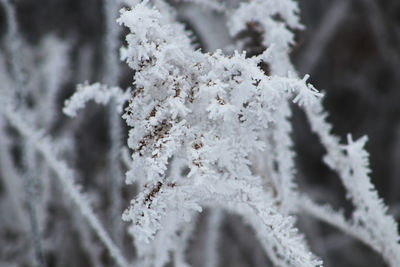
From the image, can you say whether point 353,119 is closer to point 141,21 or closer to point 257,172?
point 257,172

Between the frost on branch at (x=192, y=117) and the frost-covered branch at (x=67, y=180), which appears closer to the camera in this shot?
the frost on branch at (x=192, y=117)

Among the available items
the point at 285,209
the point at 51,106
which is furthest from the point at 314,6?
the point at 285,209

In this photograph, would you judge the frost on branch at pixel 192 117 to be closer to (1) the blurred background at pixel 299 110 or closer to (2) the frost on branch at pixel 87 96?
(2) the frost on branch at pixel 87 96

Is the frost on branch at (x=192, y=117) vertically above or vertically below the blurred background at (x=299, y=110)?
below

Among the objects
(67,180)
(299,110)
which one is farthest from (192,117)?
(299,110)

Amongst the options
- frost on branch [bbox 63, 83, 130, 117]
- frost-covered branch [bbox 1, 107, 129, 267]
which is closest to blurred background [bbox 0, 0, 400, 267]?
frost-covered branch [bbox 1, 107, 129, 267]

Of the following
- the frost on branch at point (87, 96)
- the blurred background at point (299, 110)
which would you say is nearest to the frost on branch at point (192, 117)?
the frost on branch at point (87, 96)
